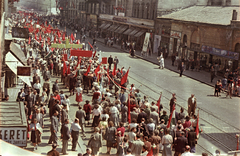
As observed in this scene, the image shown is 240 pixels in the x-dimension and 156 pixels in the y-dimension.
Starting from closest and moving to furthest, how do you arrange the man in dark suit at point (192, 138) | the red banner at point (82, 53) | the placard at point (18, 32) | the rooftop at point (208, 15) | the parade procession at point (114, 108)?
the parade procession at point (114, 108) → the man in dark suit at point (192, 138) → the placard at point (18, 32) → the red banner at point (82, 53) → the rooftop at point (208, 15)

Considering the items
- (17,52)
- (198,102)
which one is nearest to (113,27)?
(198,102)

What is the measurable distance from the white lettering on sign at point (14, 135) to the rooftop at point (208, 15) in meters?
28.3

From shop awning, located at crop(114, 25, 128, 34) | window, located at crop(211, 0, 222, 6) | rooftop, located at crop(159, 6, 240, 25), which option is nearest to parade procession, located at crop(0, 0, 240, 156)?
rooftop, located at crop(159, 6, 240, 25)

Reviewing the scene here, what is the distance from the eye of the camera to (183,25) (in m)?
43.2

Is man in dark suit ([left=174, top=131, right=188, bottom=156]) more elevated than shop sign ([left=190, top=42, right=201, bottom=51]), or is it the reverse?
shop sign ([left=190, top=42, right=201, bottom=51])

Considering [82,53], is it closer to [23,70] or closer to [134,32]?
[23,70]

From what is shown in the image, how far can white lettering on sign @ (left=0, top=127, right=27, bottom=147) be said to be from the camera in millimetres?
10391

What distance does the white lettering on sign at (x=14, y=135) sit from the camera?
1039 cm

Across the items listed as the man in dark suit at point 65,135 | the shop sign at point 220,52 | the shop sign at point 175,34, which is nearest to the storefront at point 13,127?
the man in dark suit at point 65,135

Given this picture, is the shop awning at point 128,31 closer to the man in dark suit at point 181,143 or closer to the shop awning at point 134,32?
the shop awning at point 134,32

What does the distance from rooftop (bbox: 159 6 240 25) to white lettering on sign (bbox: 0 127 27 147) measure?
28276mm

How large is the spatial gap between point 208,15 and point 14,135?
1331 inches

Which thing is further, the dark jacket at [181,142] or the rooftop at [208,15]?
the rooftop at [208,15]

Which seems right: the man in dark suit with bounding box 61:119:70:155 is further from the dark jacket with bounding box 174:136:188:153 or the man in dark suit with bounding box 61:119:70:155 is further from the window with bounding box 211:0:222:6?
the window with bounding box 211:0:222:6
